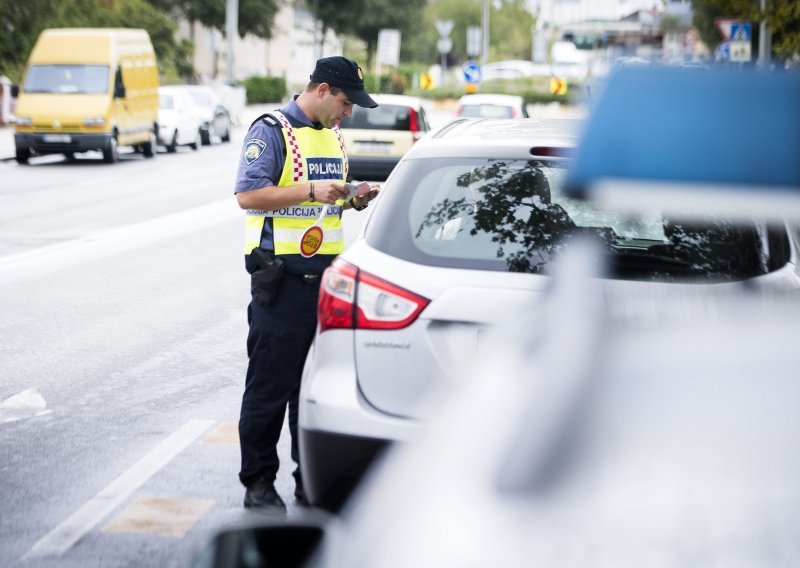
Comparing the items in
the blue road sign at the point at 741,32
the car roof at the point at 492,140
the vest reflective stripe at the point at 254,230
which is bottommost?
the vest reflective stripe at the point at 254,230

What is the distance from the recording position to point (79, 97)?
29.0 metres

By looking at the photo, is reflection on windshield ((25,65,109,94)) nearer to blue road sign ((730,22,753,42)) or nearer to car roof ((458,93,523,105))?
car roof ((458,93,523,105))

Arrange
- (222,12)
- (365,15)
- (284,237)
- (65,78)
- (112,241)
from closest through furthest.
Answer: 1. (284,237)
2. (112,241)
3. (65,78)
4. (222,12)
5. (365,15)

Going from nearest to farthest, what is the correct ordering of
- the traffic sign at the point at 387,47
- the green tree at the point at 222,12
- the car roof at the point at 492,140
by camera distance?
the car roof at the point at 492,140 < the traffic sign at the point at 387,47 < the green tree at the point at 222,12

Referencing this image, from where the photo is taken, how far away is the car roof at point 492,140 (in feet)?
15.4

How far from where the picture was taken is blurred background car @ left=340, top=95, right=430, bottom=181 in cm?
2330

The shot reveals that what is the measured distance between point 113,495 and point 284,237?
1335 millimetres

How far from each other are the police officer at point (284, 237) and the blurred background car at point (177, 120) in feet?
96.4

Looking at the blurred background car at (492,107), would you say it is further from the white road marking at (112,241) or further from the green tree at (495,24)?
the green tree at (495,24)

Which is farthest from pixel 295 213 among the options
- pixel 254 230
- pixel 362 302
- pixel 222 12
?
pixel 222 12

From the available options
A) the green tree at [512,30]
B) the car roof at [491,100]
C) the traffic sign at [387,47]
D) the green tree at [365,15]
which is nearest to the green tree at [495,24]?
the green tree at [512,30]

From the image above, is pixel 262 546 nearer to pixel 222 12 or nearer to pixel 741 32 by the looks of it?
pixel 741 32

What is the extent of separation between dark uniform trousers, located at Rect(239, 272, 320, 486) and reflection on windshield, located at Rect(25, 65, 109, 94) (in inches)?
978

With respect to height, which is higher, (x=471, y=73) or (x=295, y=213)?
(x=295, y=213)
